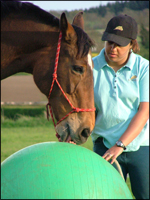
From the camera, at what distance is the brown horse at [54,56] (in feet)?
8.63

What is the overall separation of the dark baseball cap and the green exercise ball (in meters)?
1.16

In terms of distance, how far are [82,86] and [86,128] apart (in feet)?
1.22

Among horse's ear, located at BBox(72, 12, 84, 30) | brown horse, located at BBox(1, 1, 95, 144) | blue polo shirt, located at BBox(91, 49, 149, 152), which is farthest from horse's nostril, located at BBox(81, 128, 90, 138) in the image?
horse's ear, located at BBox(72, 12, 84, 30)

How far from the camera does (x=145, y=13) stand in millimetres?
21578

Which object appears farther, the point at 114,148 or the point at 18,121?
→ the point at 18,121

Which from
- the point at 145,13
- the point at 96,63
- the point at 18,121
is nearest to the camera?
the point at 96,63

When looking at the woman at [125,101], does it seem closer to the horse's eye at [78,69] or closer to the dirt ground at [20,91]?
the horse's eye at [78,69]

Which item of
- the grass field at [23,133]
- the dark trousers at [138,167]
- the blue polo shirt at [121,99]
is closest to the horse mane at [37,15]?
the blue polo shirt at [121,99]

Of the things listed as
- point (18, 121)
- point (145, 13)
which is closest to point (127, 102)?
point (18, 121)

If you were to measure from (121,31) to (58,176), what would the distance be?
4.93 feet

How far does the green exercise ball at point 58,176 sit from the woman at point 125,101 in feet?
2.51

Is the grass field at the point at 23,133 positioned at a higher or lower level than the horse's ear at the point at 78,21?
lower

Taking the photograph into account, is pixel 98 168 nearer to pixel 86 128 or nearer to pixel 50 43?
pixel 86 128

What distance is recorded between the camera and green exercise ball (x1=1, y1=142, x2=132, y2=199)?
1758mm
